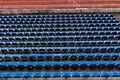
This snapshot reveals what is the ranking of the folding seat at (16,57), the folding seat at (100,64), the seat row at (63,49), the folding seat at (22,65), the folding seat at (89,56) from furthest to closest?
the seat row at (63,49) → the folding seat at (89,56) → the folding seat at (16,57) → the folding seat at (100,64) → the folding seat at (22,65)

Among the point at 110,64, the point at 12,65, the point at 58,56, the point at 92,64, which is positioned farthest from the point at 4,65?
the point at 110,64

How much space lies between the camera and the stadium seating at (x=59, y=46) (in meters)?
18.4

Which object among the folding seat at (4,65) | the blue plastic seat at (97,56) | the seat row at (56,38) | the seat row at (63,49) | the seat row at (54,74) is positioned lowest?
the seat row at (54,74)

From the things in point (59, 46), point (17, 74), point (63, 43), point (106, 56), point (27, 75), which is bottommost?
point (27, 75)

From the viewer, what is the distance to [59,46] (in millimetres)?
21578

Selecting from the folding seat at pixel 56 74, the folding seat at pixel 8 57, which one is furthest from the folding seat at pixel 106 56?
the folding seat at pixel 8 57

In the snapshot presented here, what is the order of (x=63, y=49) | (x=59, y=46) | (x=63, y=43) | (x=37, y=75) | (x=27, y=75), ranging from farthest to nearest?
Answer: (x=63, y=43) < (x=59, y=46) < (x=63, y=49) < (x=37, y=75) < (x=27, y=75)

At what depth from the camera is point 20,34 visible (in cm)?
2381

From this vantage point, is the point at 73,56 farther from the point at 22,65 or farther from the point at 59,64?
the point at 22,65

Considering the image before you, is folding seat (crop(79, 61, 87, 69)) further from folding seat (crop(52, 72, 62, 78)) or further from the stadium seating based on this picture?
folding seat (crop(52, 72, 62, 78))

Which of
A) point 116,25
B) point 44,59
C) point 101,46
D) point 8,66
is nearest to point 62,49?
point 44,59

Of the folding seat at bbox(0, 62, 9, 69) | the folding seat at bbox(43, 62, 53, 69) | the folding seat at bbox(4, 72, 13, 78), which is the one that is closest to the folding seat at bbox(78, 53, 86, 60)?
the folding seat at bbox(43, 62, 53, 69)

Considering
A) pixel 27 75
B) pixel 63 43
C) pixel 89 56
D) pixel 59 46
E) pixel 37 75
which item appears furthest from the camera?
pixel 63 43

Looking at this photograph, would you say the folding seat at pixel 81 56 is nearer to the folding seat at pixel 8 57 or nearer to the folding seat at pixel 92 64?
the folding seat at pixel 92 64
